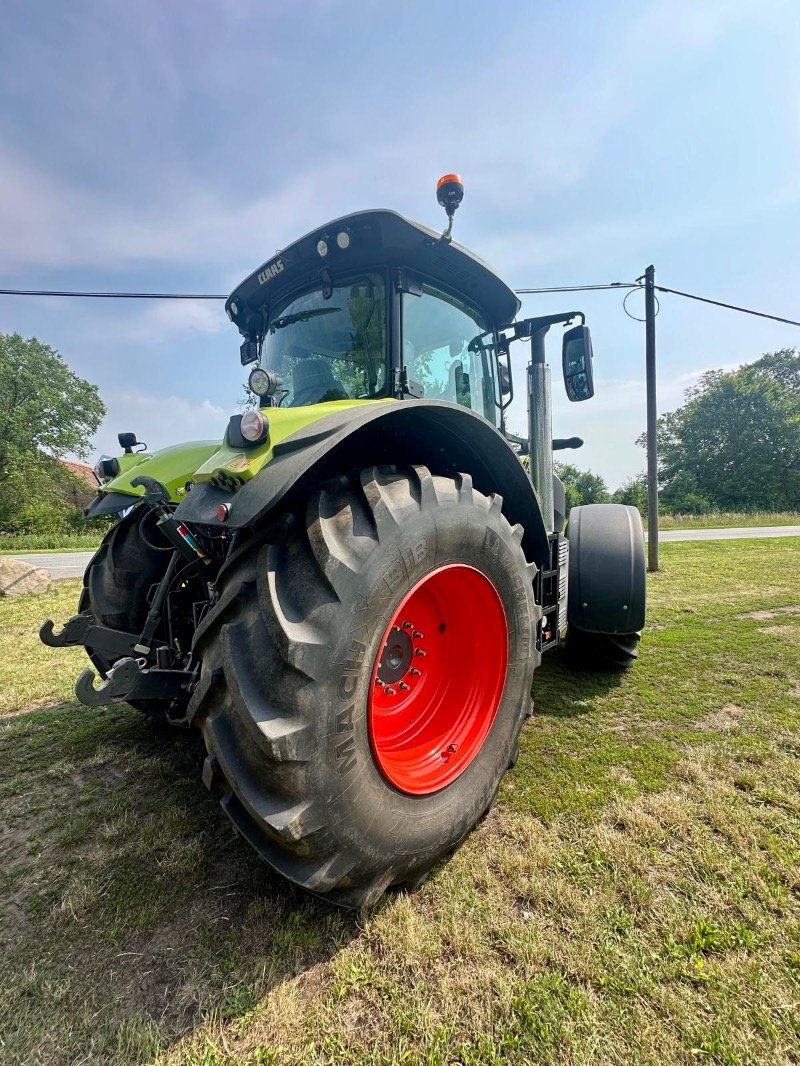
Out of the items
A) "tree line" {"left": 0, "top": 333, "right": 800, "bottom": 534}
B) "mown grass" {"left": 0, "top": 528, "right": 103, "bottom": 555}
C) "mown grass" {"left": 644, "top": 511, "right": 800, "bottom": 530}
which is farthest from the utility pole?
"tree line" {"left": 0, "top": 333, "right": 800, "bottom": 534}

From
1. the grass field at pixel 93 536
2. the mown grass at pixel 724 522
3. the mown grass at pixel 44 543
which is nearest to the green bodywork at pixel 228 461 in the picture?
the grass field at pixel 93 536

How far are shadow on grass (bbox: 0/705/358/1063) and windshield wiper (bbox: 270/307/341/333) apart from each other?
2.31m

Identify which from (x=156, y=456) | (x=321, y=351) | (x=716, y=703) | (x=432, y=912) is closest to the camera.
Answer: (x=432, y=912)

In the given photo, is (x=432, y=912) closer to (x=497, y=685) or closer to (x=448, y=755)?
(x=448, y=755)

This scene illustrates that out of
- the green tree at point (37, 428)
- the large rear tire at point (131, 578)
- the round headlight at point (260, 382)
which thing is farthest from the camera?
the green tree at point (37, 428)

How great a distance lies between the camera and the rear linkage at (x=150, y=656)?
159 centimetres

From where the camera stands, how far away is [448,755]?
75.3 inches

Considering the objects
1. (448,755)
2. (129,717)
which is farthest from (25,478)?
(448,755)

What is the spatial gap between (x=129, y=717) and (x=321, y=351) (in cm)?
254

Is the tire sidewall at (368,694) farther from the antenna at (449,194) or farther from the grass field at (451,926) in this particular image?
the antenna at (449,194)

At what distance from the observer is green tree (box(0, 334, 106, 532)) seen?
1142 inches

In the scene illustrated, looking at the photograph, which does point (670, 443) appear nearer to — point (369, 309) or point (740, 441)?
point (740, 441)

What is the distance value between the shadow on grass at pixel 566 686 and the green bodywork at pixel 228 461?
7.29 feet

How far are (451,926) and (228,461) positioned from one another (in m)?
1.59
